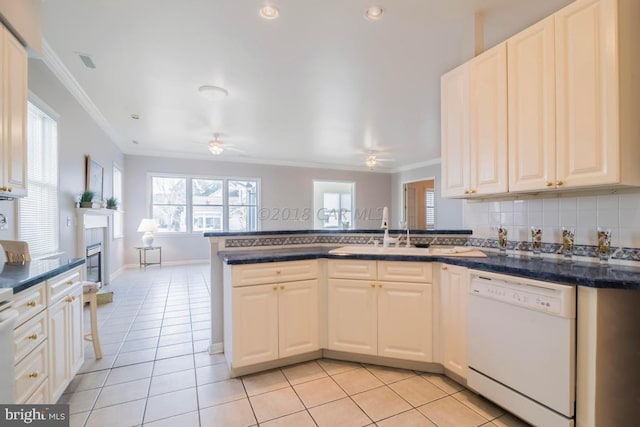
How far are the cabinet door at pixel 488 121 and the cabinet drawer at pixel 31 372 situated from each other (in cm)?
282

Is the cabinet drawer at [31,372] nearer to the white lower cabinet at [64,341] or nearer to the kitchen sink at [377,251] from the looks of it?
the white lower cabinet at [64,341]

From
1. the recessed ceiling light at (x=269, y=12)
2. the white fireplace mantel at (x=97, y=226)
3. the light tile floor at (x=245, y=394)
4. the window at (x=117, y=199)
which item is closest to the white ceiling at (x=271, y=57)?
the recessed ceiling light at (x=269, y=12)

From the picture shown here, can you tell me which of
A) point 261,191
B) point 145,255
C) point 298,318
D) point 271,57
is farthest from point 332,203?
point 298,318

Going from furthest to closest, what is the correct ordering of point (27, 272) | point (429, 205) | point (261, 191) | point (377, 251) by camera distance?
point (429, 205) < point (261, 191) < point (377, 251) < point (27, 272)

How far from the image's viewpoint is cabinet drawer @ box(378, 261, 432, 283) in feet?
7.11

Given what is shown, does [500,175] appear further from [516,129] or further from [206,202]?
[206,202]

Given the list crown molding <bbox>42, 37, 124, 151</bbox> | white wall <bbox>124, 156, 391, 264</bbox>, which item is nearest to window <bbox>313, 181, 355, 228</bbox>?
white wall <bbox>124, 156, 391, 264</bbox>

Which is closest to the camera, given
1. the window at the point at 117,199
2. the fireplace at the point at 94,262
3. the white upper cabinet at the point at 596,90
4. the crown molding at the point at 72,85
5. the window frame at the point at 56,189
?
the white upper cabinet at the point at 596,90

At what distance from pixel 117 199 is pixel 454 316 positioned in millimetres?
6202

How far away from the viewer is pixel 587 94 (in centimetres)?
163

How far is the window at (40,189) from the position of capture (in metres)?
2.64

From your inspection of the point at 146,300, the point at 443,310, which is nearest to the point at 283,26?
the point at 443,310

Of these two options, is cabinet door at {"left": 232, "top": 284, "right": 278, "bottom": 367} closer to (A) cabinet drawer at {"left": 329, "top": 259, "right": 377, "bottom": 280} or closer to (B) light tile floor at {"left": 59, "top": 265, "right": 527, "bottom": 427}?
(B) light tile floor at {"left": 59, "top": 265, "right": 527, "bottom": 427}

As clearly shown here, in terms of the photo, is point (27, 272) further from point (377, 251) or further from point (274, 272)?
point (377, 251)
